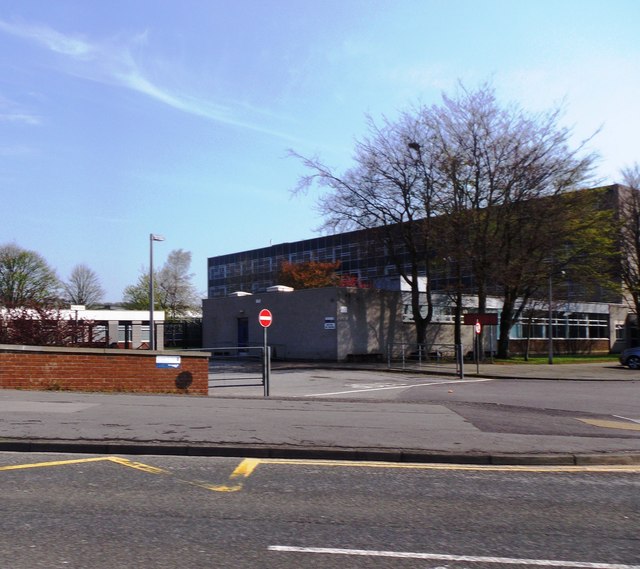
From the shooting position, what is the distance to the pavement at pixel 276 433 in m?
8.75

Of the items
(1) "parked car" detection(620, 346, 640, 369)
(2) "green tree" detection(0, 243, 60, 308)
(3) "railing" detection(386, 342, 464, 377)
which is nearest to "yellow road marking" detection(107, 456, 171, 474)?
(3) "railing" detection(386, 342, 464, 377)

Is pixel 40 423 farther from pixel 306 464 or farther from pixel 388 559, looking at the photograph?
pixel 388 559

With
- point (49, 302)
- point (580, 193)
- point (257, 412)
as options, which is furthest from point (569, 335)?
point (257, 412)

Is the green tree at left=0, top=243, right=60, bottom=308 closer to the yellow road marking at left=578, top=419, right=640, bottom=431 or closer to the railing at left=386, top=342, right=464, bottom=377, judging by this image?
the railing at left=386, top=342, right=464, bottom=377

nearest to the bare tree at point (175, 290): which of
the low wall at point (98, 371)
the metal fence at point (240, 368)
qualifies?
the metal fence at point (240, 368)

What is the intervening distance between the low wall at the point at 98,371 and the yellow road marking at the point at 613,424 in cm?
972

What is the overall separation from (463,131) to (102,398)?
2596 cm

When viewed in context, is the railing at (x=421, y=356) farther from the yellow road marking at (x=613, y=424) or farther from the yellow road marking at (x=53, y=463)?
the yellow road marking at (x=53, y=463)

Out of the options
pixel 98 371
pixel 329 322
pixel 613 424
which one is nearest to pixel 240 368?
pixel 329 322

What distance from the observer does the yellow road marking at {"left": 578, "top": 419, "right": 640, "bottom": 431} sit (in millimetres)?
11990

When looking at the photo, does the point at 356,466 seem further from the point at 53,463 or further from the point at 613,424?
the point at 613,424

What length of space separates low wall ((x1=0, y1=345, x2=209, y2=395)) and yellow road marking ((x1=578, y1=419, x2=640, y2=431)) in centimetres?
972

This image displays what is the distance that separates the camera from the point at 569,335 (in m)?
52.7

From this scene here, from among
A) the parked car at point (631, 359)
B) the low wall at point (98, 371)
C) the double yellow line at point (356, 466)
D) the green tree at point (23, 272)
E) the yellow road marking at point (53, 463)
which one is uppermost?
the green tree at point (23, 272)
